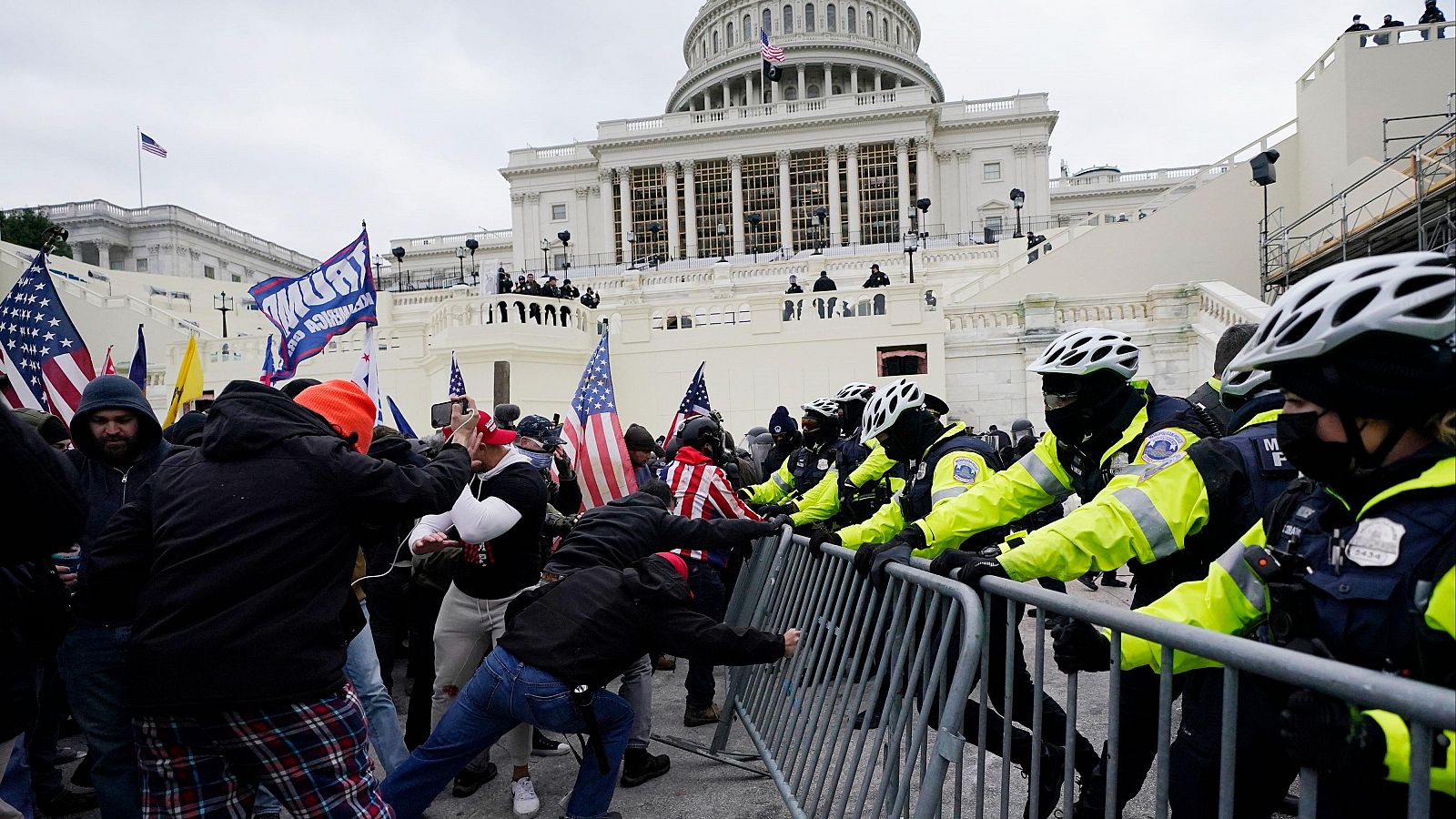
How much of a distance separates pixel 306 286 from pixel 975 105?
6102 cm

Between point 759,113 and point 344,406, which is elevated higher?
point 759,113

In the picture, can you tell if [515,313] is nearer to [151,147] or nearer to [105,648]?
[105,648]

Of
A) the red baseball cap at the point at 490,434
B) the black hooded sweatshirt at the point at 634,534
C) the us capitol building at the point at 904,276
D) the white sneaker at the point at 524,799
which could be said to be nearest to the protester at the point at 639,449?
the black hooded sweatshirt at the point at 634,534

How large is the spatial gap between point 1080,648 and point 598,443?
17.8 ft

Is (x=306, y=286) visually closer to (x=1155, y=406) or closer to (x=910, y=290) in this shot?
(x=1155, y=406)

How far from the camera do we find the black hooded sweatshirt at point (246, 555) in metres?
2.45

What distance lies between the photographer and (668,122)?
6134 centimetres

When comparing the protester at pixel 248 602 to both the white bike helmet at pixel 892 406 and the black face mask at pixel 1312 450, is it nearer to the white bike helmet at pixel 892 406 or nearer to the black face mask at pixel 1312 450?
the black face mask at pixel 1312 450

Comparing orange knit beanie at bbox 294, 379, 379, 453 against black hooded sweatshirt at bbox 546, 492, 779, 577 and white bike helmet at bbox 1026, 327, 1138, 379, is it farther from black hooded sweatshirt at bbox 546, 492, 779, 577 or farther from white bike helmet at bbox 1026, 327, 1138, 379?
white bike helmet at bbox 1026, 327, 1138, 379

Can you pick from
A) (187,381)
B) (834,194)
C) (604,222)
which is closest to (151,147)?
(604,222)

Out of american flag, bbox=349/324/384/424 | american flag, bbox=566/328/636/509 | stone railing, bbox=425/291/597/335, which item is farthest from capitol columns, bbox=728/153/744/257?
american flag, bbox=349/324/384/424

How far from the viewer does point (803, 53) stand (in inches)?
2906

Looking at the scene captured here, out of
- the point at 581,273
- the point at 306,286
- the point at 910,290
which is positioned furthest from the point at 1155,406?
the point at 581,273

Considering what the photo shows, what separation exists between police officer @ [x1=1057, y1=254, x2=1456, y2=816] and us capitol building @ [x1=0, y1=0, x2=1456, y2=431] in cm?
1421
